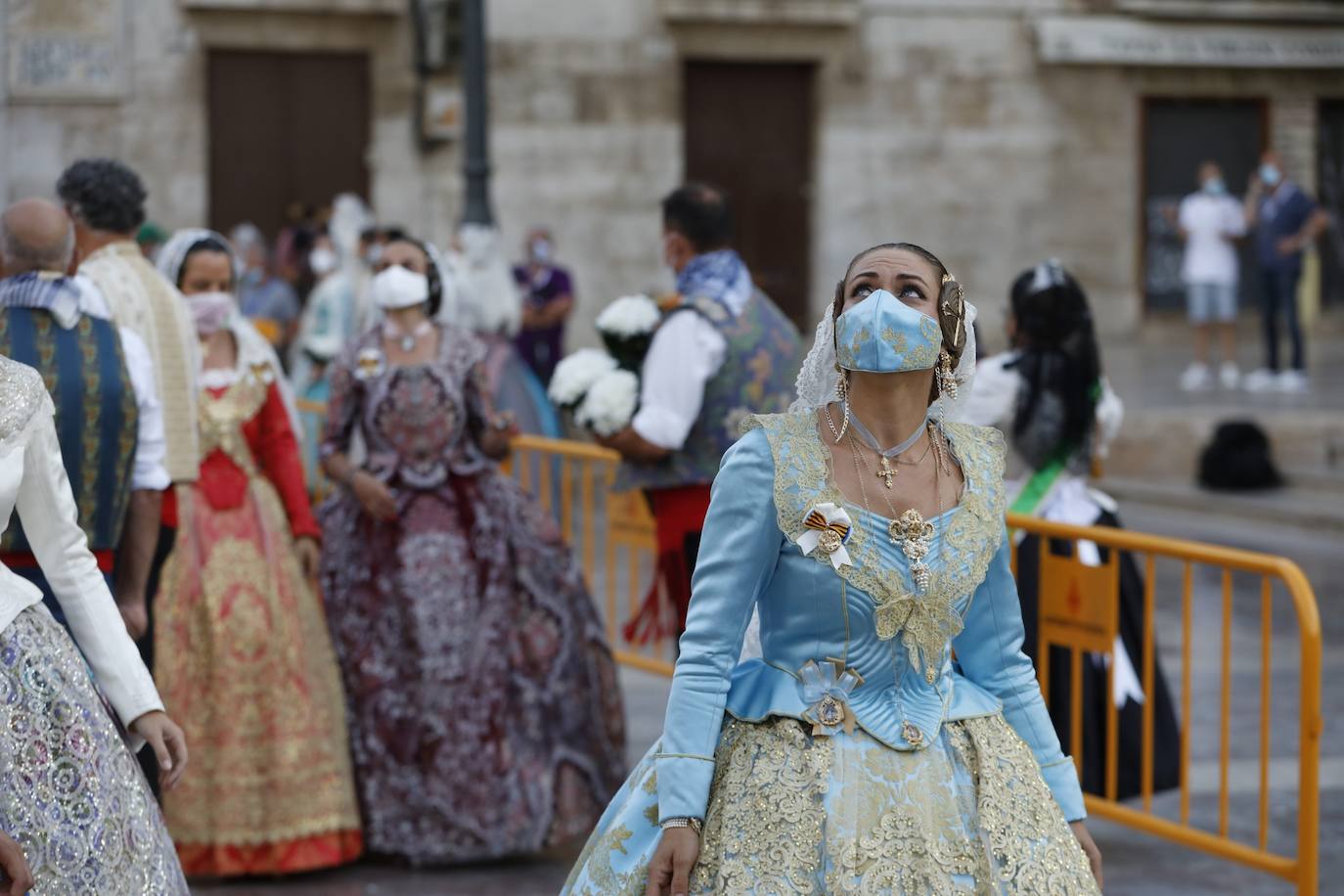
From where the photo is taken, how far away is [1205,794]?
664 centimetres

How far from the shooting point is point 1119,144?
2248cm

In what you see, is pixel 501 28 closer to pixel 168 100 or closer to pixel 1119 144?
pixel 168 100

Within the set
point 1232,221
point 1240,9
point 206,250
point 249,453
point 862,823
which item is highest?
point 1240,9

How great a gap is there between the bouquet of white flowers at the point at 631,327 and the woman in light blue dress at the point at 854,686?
3.08 meters

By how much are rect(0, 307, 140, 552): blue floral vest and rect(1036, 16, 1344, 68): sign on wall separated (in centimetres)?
1828

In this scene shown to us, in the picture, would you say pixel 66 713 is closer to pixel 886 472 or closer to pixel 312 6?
pixel 886 472

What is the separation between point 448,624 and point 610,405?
85cm

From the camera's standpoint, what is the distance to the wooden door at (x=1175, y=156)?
23.0 m

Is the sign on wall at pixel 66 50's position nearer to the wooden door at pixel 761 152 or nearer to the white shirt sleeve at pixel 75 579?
Result: the wooden door at pixel 761 152

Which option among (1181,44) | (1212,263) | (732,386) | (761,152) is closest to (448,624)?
(732,386)

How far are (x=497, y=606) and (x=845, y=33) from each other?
626 inches

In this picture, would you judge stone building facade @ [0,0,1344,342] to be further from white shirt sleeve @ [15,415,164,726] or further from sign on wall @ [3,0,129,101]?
white shirt sleeve @ [15,415,164,726]

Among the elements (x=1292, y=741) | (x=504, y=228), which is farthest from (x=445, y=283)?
(x=504, y=228)

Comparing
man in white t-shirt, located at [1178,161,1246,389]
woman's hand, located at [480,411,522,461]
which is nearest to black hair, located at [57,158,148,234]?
woman's hand, located at [480,411,522,461]
